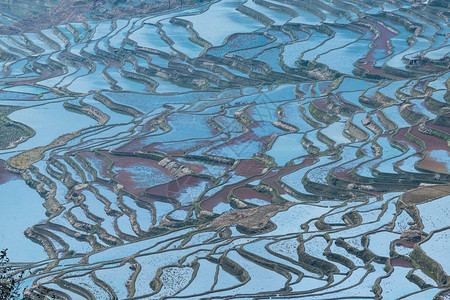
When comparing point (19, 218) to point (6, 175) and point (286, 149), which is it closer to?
point (6, 175)

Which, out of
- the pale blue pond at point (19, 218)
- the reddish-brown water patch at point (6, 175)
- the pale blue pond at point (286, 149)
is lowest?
the reddish-brown water patch at point (6, 175)

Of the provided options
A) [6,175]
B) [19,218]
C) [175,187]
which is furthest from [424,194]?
[6,175]

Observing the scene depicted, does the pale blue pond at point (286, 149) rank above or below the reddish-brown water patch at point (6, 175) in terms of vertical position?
above

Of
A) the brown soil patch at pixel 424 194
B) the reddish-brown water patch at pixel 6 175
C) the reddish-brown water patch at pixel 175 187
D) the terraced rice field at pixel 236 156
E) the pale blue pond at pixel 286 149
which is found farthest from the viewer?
the reddish-brown water patch at pixel 6 175

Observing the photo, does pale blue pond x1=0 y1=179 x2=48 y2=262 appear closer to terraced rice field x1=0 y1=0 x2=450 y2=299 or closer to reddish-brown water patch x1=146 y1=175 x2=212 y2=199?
terraced rice field x1=0 y1=0 x2=450 y2=299

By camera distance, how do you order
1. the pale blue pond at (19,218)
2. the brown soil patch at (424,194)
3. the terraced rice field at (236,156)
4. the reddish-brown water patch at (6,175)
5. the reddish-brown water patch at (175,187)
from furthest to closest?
the reddish-brown water patch at (6,175) < the reddish-brown water patch at (175,187) < the pale blue pond at (19,218) < the brown soil patch at (424,194) < the terraced rice field at (236,156)

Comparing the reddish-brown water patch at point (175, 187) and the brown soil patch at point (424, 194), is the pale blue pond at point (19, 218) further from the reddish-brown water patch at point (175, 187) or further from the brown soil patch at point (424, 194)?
the brown soil patch at point (424, 194)

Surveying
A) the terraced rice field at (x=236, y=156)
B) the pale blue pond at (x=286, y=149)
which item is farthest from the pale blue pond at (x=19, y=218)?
the pale blue pond at (x=286, y=149)

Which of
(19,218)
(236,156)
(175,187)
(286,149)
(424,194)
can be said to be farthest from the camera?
(286,149)

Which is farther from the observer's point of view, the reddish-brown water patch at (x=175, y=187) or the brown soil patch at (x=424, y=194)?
the reddish-brown water patch at (x=175, y=187)
